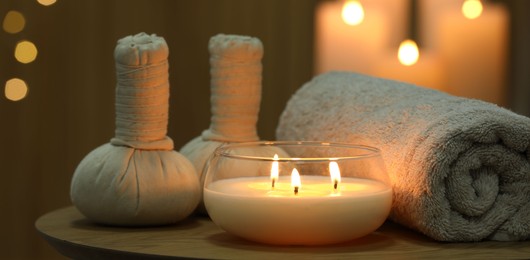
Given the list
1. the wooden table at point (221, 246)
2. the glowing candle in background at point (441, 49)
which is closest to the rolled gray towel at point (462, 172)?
the wooden table at point (221, 246)

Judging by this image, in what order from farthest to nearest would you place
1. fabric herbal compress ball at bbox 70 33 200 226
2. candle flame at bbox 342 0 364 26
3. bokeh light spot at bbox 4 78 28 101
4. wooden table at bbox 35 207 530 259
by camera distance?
bokeh light spot at bbox 4 78 28 101 → candle flame at bbox 342 0 364 26 → fabric herbal compress ball at bbox 70 33 200 226 → wooden table at bbox 35 207 530 259

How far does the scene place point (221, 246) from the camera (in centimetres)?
67

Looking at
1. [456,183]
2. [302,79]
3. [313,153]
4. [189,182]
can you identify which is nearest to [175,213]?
[189,182]

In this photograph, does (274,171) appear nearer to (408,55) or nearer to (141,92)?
(141,92)

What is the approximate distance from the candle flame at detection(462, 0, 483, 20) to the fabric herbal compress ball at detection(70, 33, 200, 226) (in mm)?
653

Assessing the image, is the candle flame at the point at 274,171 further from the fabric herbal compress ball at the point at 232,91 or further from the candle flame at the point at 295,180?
the fabric herbal compress ball at the point at 232,91

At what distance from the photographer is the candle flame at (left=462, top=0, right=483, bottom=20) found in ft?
4.16

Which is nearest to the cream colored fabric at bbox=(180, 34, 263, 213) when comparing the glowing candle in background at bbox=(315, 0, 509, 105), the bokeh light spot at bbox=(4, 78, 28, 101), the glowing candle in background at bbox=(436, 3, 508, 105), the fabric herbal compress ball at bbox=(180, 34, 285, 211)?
the fabric herbal compress ball at bbox=(180, 34, 285, 211)

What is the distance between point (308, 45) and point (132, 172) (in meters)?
0.88

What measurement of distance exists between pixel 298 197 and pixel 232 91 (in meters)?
0.23

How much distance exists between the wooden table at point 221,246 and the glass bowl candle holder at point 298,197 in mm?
15

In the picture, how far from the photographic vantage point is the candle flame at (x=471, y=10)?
4.16 feet

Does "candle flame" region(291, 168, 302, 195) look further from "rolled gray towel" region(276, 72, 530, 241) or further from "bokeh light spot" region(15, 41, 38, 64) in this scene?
"bokeh light spot" region(15, 41, 38, 64)

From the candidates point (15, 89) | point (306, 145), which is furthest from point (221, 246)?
point (15, 89)
